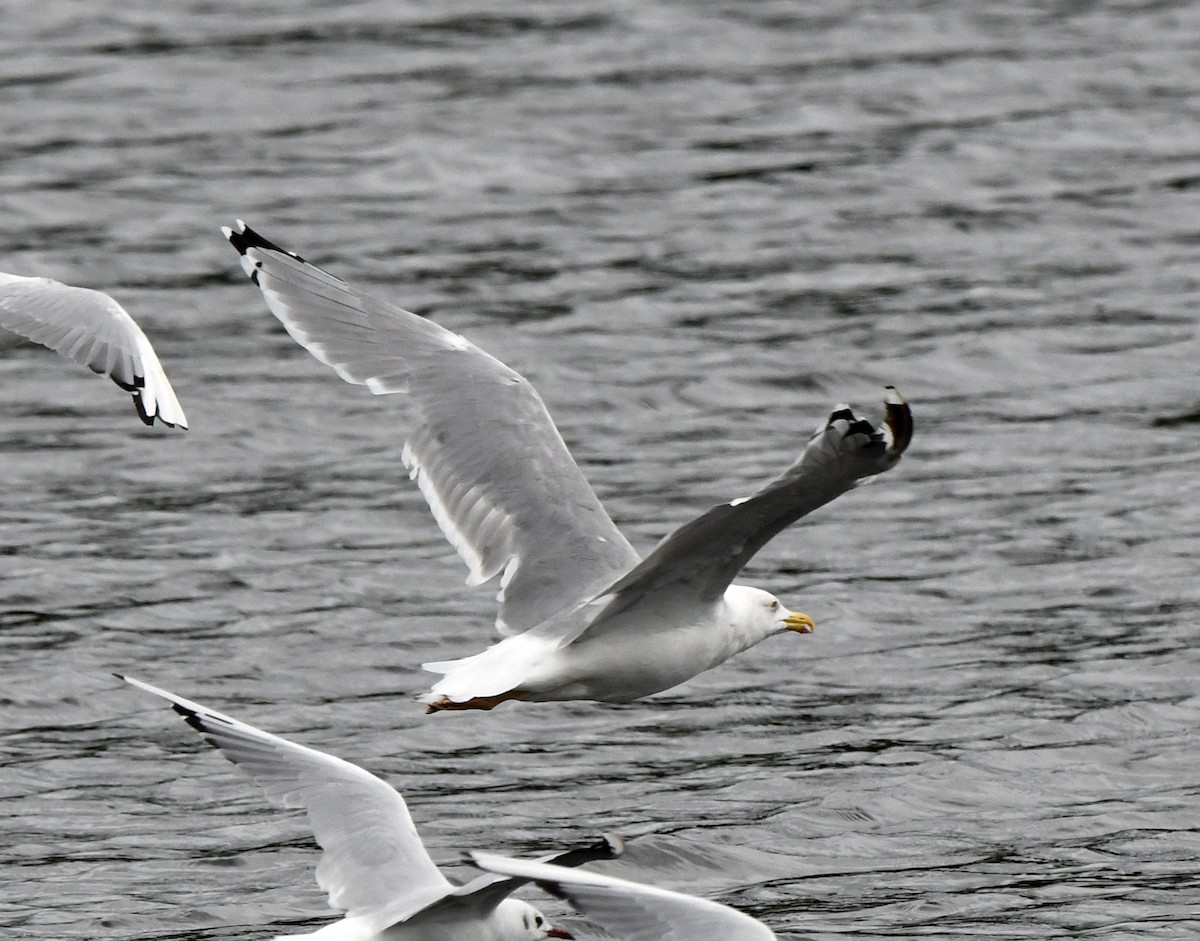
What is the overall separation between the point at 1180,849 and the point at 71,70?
483 inches

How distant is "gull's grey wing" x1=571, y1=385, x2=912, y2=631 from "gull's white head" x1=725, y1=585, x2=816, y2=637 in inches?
13.6

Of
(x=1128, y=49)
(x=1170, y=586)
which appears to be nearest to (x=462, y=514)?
(x=1170, y=586)

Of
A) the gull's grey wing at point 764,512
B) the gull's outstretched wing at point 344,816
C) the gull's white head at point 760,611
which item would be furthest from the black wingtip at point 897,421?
the gull's white head at point 760,611

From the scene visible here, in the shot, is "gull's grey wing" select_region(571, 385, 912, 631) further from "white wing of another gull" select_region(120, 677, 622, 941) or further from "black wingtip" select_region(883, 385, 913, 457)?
"white wing of another gull" select_region(120, 677, 622, 941)

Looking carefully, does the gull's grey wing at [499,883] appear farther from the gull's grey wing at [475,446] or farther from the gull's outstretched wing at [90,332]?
the gull's outstretched wing at [90,332]

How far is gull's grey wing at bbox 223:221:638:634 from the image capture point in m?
9.21

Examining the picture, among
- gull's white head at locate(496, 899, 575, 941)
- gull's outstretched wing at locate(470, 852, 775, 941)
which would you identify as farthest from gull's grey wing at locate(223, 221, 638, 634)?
gull's outstretched wing at locate(470, 852, 775, 941)

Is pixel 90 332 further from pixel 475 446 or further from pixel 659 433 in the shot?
pixel 659 433

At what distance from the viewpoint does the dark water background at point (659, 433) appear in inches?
393

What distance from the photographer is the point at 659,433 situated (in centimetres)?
1403

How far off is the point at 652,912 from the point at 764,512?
1.27 m

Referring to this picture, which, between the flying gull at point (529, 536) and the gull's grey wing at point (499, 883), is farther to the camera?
the flying gull at point (529, 536)

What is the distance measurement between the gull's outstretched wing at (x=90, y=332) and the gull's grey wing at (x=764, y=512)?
189 centimetres

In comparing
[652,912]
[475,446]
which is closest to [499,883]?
[652,912]
